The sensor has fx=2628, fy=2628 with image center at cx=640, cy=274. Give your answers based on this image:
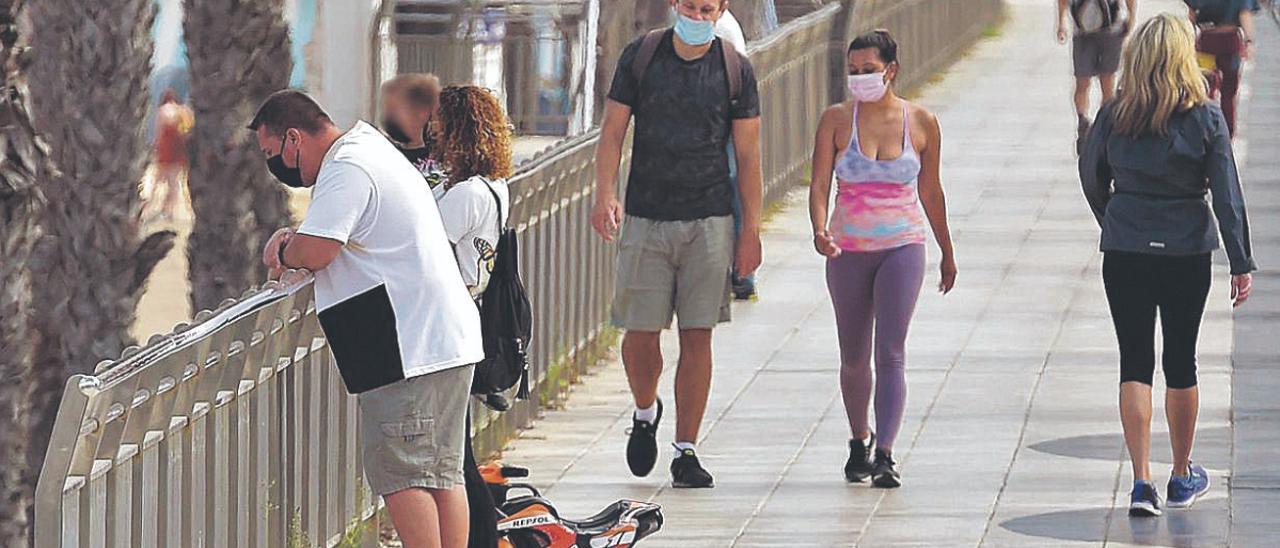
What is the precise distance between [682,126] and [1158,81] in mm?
1583

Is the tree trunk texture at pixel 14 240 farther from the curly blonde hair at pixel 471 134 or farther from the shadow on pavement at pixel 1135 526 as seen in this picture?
the shadow on pavement at pixel 1135 526

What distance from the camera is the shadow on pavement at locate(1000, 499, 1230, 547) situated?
8.10 metres

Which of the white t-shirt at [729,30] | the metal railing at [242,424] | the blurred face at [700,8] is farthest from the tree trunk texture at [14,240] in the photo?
the white t-shirt at [729,30]

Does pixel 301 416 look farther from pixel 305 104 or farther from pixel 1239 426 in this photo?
pixel 1239 426

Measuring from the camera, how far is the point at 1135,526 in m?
8.30

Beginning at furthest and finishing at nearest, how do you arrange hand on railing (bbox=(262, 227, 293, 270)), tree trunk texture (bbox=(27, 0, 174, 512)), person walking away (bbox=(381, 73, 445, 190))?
1. tree trunk texture (bbox=(27, 0, 174, 512))
2. person walking away (bbox=(381, 73, 445, 190))
3. hand on railing (bbox=(262, 227, 293, 270))

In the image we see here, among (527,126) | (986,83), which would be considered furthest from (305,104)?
(986,83)

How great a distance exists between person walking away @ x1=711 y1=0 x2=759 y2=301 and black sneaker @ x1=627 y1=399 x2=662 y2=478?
1.99ft

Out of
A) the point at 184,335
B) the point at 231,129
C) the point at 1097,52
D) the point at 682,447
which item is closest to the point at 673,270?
the point at 682,447

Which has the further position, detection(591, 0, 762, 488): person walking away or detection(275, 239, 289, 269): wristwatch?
detection(591, 0, 762, 488): person walking away

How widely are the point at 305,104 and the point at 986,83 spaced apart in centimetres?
1987

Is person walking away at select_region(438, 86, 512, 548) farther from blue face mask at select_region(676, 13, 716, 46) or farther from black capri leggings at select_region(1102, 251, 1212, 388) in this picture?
black capri leggings at select_region(1102, 251, 1212, 388)

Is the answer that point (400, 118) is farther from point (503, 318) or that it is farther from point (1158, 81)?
point (1158, 81)

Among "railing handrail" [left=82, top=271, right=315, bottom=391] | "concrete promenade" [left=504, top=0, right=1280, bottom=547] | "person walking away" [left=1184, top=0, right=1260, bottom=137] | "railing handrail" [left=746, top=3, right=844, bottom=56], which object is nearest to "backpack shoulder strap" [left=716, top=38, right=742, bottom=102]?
"concrete promenade" [left=504, top=0, right=1280, bottom=547]
